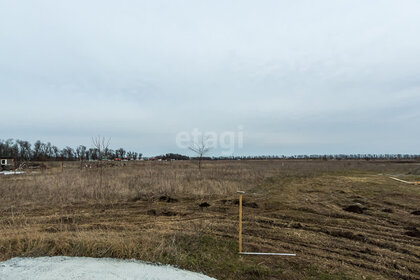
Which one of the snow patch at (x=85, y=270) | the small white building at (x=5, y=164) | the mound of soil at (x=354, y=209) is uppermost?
the small white building at (x=5, y=164)

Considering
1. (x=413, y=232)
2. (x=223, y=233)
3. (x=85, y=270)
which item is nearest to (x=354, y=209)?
(x=413, y=232)

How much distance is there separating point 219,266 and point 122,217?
3.92 m

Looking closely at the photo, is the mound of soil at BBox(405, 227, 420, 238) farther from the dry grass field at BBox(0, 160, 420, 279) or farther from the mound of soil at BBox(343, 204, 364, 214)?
the mound of soil at BBox(343, 204, 364, 214)

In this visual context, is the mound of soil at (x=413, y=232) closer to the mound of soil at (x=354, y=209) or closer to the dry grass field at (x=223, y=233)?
the dry grass field at (x=223, y=233)

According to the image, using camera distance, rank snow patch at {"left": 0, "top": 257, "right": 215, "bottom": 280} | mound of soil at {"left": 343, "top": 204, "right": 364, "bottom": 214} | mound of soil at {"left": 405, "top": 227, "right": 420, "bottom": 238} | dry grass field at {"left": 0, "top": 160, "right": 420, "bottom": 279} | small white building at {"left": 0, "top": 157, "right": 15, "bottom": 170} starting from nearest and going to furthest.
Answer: snow patch at {"left": 0, "top": 257, "right": 215, "bottom": 280}, dry grass field at {"left": 0, "top": 160, "right": 420, "bottom": 279}, mound of soil at {"left": 405, "top": 227, "right": 420, "bottom": 238}, mound of soil at {"left": 343, "top": 204, "right": 364, "bottom": 214}, small white building at {"left": 0, "top": 157, "right": 15, "bottom": 170}

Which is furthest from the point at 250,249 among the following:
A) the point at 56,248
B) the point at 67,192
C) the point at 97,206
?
the point at 67,192

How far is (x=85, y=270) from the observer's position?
2.92 metres

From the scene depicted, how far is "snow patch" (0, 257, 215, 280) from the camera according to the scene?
2.78 m

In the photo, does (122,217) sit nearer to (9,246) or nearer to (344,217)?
(9,246)

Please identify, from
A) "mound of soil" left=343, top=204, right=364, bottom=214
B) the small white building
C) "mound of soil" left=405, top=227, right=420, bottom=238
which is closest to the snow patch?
"mound of soil" left=405, top=227, right=420, bottom=238

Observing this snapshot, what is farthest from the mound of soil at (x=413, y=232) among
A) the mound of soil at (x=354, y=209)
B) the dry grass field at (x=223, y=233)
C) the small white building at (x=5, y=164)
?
the small white building at (x=5, y=164)

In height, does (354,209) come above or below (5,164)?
below

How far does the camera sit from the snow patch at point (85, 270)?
9.11 feet

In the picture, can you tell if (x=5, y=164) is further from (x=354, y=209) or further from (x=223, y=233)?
(x=354, y=209)
